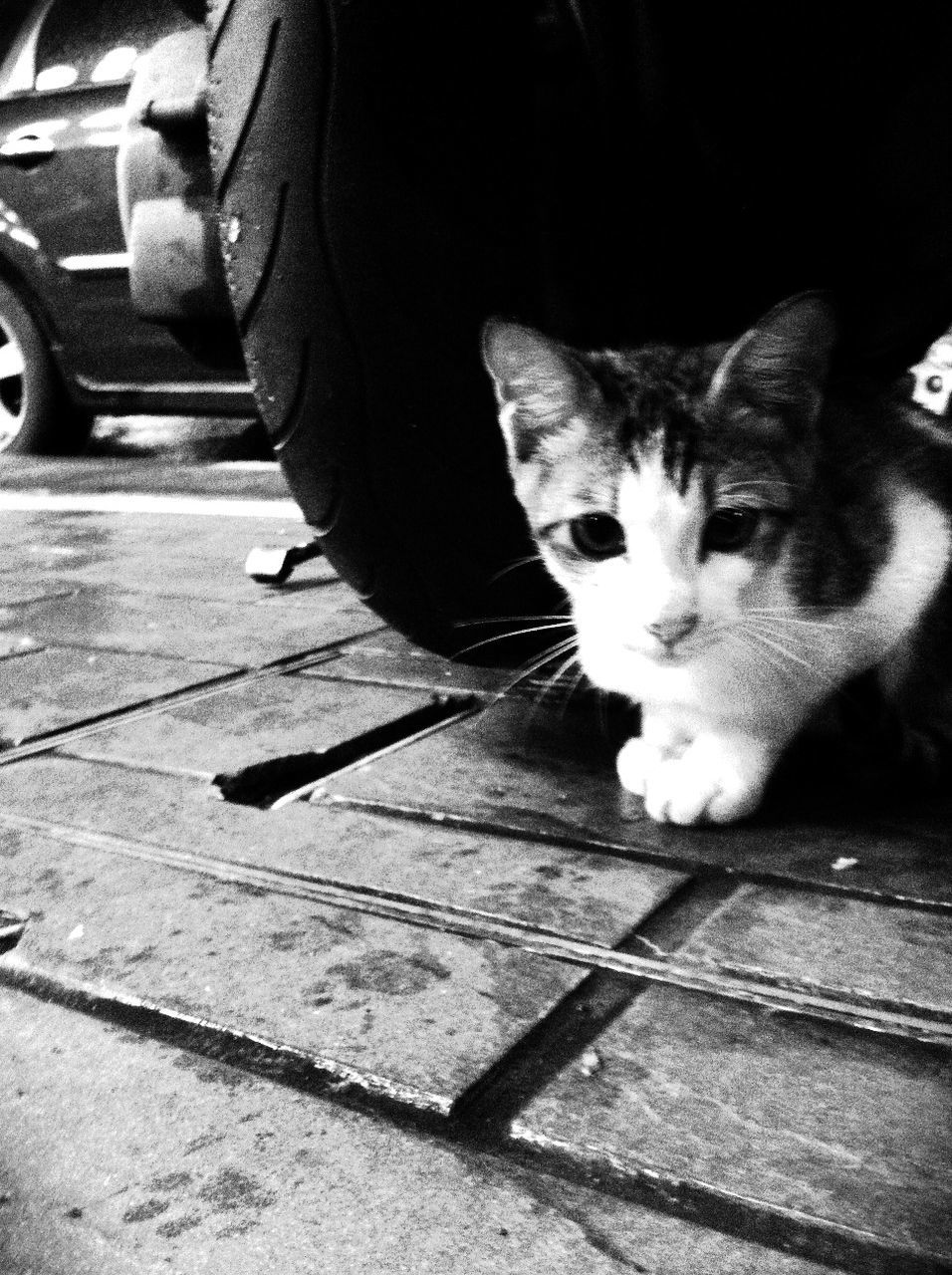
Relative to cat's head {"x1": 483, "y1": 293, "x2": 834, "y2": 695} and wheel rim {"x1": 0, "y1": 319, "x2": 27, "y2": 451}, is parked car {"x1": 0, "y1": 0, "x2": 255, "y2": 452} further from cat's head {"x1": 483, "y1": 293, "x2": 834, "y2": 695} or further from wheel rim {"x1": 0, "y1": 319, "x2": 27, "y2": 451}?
cat's head {"x1": 483, "y1": 293, "x2": 834, "y2": 695}

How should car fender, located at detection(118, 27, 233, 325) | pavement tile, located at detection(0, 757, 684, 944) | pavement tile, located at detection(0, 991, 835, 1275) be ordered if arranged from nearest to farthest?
pavement tile, located at detection(0, 991, 835, 1275), pavement tile, located at detection(0, 757, 684, 944), car fender, located at detection(118, 27, 233, 325)

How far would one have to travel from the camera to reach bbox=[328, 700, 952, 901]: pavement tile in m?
1.25

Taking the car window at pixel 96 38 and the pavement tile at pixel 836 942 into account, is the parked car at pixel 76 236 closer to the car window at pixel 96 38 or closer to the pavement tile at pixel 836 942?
the car window at pixel 96 38

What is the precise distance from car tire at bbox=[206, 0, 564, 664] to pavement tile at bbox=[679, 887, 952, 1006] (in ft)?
2.14

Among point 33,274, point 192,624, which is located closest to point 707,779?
point 192,624

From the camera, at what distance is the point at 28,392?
5.16m

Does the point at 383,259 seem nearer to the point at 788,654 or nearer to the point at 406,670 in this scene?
the point at 788,654

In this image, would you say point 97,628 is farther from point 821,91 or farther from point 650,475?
point 821,91

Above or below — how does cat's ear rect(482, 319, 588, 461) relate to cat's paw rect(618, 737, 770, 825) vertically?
above

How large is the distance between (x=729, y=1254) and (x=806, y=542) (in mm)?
828

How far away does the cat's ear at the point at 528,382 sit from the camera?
52.2 inches

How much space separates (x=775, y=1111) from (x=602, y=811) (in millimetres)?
576

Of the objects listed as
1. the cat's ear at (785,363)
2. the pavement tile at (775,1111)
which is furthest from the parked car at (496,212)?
the pavement tile at (775,1111)

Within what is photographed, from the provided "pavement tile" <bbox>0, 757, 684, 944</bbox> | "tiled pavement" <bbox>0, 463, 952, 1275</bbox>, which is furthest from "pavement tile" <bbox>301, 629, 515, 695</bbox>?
"pavement tile" <bbox>0, 757, 684, 944</bbox>
